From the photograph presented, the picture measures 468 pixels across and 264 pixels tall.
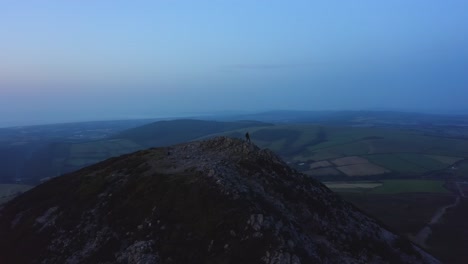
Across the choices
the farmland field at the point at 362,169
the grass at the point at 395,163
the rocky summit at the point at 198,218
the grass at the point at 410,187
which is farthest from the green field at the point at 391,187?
the rocky summit at the point at 198,218

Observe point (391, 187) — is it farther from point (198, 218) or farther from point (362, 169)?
point (198, 218)

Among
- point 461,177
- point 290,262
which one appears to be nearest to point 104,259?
point 290,262

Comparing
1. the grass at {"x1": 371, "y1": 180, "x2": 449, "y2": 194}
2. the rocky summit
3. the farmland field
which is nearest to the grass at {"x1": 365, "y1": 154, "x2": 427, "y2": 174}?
the farmland field

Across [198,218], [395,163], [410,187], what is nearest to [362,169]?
[395,163]

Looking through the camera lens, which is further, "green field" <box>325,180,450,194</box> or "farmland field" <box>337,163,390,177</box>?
"farmland field" <box>337,163,390,177</box>

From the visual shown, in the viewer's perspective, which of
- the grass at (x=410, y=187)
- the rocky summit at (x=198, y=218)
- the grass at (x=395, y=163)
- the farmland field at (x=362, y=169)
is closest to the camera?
the rocky summit at (x=198, y=218)

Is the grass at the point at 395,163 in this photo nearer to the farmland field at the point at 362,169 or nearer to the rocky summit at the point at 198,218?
the farmland field at the point at 362,169

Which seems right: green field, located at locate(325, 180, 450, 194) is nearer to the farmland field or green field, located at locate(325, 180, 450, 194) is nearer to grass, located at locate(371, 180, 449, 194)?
grass, located at locate(371, 180, 449, 194)

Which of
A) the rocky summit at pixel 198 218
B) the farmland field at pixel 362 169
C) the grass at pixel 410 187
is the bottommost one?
the grass at pixel 410 187

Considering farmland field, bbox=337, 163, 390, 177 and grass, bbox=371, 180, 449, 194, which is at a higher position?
farmland field, bbox=337, 163, 390, 177
